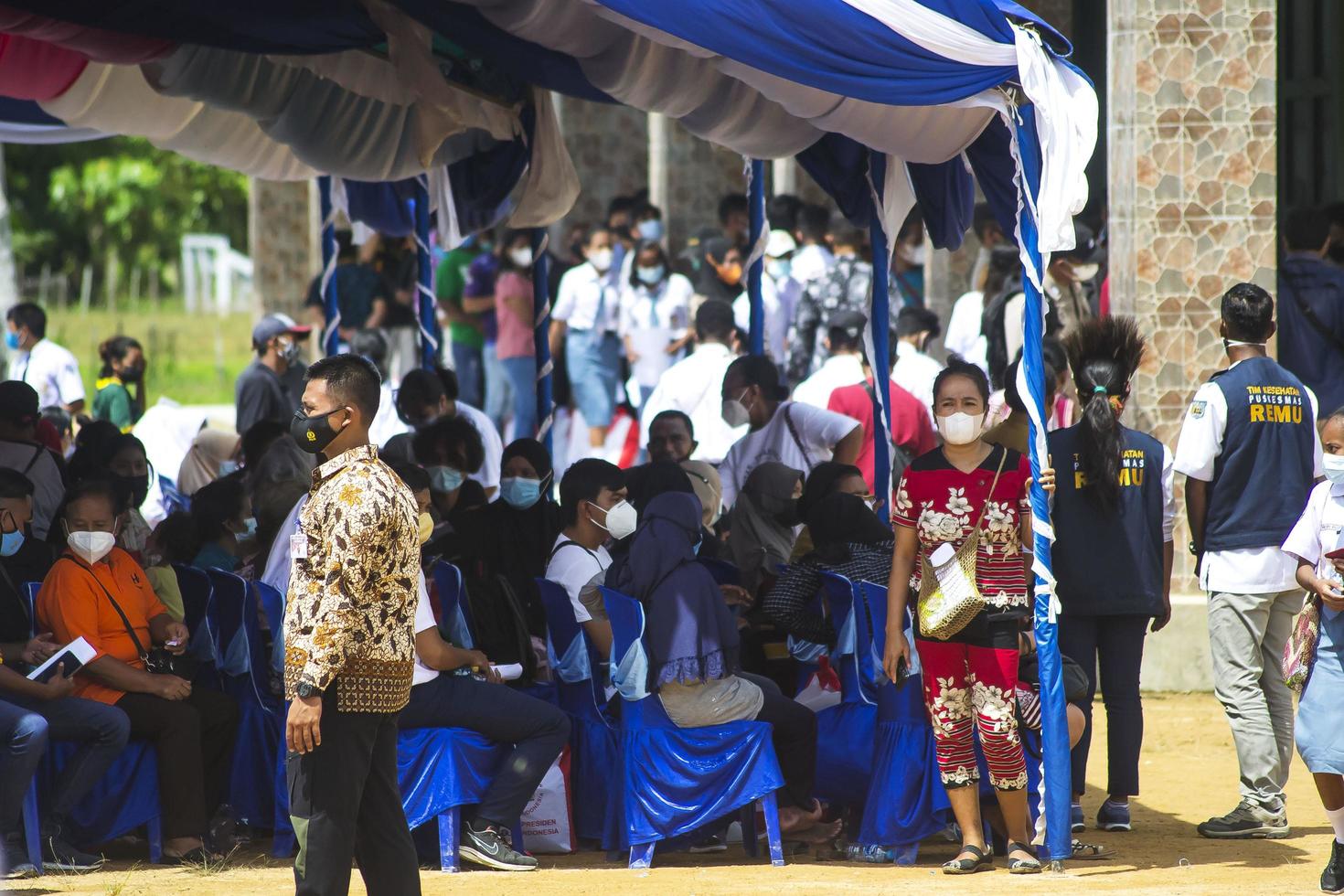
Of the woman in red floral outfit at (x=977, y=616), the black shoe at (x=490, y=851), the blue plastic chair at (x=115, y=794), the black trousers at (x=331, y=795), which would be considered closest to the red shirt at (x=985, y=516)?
the woman in red floral outfit at (x=977, y=616)

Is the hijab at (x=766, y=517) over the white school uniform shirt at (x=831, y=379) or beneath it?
beneath

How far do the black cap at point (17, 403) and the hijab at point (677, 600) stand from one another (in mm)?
2885

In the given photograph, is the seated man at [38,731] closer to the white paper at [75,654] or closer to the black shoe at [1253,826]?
the white paper at [75,654]

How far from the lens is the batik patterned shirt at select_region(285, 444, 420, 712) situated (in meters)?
5.14

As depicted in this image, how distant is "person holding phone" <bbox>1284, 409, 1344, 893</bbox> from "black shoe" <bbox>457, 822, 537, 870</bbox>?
104 inches

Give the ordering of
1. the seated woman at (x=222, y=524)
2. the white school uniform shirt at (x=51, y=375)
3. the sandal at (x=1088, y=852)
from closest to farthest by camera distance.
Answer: the sandal at (x=1088, y=852)
the seated woman at (x=222, y=524)
the white school uniform shirt at (x=51, y=375)

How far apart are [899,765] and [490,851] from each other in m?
→ 1.48

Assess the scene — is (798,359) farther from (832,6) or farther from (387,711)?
(387,711)

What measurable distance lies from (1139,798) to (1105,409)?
2.03m

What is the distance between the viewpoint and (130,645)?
271 inches

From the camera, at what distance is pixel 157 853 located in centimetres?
689

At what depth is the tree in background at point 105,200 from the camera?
35.2 metres

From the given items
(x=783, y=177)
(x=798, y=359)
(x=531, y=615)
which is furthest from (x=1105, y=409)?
(x=783, y=177)

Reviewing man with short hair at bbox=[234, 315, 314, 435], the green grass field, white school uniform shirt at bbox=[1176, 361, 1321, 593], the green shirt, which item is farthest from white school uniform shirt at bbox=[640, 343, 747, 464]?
the green grass field
